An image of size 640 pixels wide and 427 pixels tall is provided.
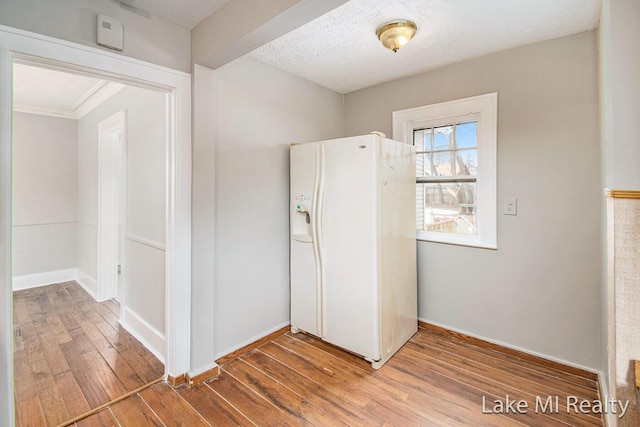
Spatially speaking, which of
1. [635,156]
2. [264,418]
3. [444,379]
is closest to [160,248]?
[264,418]

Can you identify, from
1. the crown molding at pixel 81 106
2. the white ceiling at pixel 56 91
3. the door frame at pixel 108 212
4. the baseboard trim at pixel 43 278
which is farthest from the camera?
the baseboard trim at pixel 43 278

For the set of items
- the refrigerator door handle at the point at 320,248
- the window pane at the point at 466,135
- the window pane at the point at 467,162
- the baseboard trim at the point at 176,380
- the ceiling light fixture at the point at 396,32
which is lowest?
the baseboard trim at the point at 176,380

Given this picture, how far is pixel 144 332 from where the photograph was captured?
2551 millimetres

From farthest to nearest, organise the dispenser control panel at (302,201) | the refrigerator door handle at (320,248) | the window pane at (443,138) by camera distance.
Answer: the window pane at (443,138)
the dispenser control panel at (302,201)
the refrigerator door handle at (320,248)

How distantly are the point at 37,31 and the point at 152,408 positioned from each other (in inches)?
82.2

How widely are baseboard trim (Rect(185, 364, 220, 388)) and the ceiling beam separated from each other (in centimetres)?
206

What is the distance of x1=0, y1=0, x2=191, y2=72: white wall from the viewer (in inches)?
55.0

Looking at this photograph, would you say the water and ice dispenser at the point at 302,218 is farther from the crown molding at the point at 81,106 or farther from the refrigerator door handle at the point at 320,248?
the crown molding at the point at 81,106

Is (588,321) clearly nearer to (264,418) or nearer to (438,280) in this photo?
(438,280)

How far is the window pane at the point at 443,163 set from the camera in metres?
2.65

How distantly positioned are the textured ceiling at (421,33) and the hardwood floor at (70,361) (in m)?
2.59

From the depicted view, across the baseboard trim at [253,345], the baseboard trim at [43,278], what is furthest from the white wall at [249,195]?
the baseboard trim at [43,278]

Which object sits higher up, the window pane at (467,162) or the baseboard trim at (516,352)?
the window pane at (467,162)

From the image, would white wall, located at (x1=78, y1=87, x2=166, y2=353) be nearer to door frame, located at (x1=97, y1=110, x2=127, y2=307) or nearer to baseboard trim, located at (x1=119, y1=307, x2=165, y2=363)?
baseboard trim, located at (x1=119, y1=307, x2=165, y2=363)
